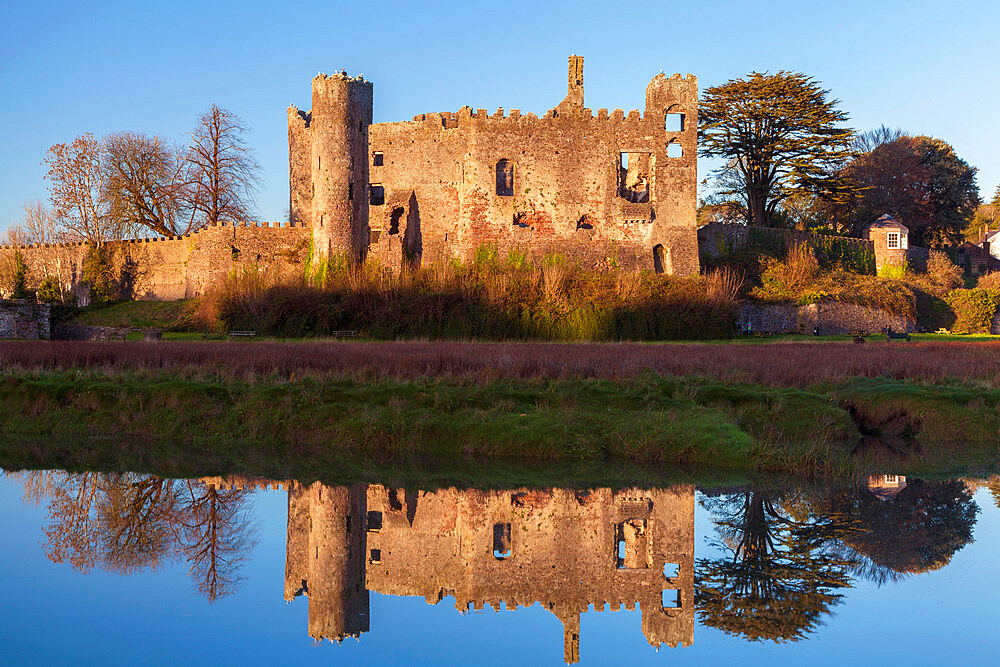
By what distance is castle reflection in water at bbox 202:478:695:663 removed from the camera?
655cm

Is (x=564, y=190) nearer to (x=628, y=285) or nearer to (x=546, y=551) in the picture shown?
(x=628, y=285)

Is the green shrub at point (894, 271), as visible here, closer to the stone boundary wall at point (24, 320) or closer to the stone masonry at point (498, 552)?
the stone boundary wall at point (24, 320)

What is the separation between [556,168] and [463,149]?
13.9 feet

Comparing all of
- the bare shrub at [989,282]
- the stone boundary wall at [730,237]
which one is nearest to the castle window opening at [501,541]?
the stone boundary wall at [730,237]

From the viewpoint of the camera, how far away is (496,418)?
11.7 metres

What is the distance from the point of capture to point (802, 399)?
40.1 feet

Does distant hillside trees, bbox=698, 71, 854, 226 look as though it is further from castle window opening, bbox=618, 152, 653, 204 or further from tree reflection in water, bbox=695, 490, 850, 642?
tree reflection in water, bbox=695, 490, 850, 642

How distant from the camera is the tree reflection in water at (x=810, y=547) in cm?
611

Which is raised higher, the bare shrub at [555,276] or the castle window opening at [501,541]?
the bare shrub at [555,276]

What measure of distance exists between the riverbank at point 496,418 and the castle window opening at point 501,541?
1.75 m

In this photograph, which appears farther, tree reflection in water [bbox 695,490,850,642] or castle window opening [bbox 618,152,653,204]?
castle window opening [bbox 618,152,653,204]

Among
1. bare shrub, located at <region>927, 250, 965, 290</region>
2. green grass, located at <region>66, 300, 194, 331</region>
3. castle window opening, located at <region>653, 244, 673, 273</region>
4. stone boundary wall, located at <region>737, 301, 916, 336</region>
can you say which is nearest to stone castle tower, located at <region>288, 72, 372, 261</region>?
green grass, located at <region>66, 300, 194, 331</region>

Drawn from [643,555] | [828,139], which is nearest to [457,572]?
[643,555]

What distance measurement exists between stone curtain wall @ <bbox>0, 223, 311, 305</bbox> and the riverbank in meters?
23.6
